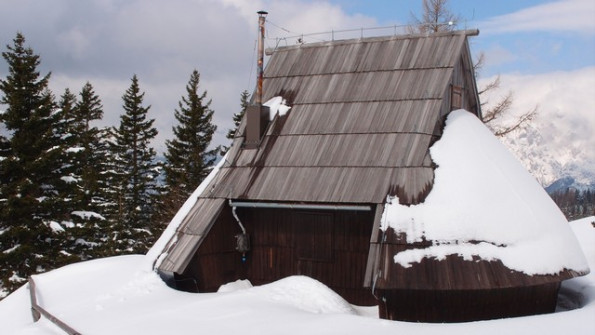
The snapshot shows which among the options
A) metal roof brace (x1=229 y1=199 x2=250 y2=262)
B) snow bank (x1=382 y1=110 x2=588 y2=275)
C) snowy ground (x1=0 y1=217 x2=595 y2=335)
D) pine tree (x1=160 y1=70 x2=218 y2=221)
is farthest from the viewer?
pine tree (x1=160 y1=70 x2=218 y2=221)

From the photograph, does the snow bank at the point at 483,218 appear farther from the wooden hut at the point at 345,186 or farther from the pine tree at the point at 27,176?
the pine tree at the point at 27,176

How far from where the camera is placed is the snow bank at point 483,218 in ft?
38.6

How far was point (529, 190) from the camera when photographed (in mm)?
13469

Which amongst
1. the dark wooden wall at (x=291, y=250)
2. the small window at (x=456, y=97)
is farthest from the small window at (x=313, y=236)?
the small window at (x=456, y=97)

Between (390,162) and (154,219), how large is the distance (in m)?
30.0

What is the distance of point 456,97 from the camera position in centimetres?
1593

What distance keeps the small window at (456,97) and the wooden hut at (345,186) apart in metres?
0.06

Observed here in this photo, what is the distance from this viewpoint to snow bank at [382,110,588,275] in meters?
11.8

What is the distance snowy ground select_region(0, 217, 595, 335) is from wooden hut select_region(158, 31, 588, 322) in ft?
2.99

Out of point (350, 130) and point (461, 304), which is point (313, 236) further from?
point (461, 304)

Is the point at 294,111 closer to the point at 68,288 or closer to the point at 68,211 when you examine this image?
the point at 68,288

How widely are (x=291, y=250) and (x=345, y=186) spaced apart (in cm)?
251

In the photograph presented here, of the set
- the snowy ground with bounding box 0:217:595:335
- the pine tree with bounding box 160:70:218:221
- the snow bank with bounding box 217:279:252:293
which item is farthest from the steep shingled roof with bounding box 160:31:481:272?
the pine tree with bounding box 160:70:218:221

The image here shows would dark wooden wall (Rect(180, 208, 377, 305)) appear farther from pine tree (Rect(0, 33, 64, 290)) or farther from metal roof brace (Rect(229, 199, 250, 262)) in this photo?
pine tree (Rect(0, 33, 64, 290))
